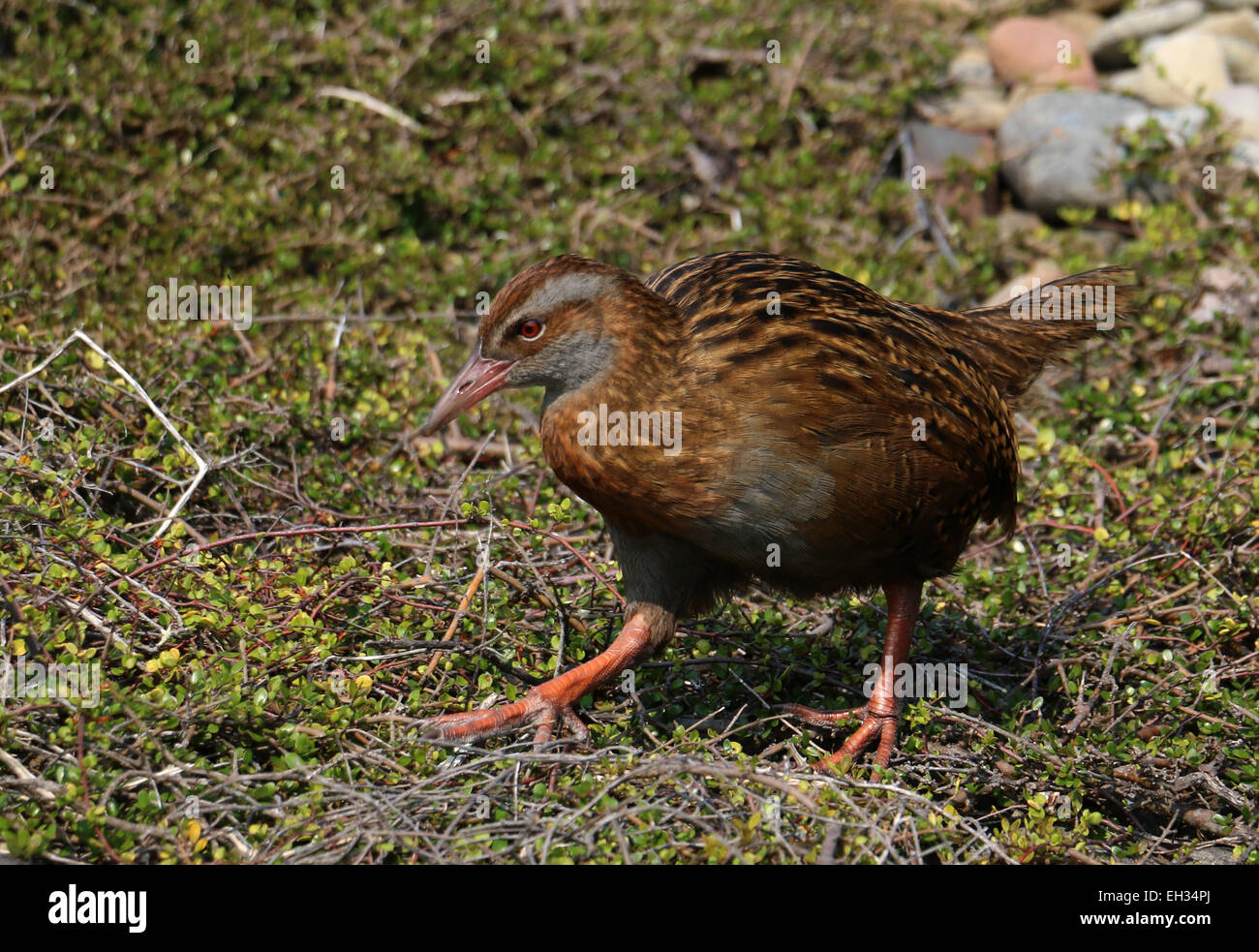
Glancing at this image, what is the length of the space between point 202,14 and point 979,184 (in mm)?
5232

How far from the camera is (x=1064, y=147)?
9.02m

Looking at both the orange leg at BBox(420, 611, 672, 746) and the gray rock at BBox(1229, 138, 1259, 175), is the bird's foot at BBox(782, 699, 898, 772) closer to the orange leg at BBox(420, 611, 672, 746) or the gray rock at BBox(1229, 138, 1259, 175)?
the orange leg at BBox(420, 611, 672, 746)

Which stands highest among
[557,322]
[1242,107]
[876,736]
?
[1242,107]

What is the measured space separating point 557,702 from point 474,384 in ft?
3.89

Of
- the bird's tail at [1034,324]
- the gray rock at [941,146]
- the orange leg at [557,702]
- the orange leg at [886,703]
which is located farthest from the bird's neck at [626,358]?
the gray rock at [941,146]

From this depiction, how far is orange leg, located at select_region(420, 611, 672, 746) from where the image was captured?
4.61 metres

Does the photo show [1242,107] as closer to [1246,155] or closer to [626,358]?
Result: [1246,155]

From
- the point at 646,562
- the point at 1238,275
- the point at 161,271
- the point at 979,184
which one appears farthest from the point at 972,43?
the point at 646,562

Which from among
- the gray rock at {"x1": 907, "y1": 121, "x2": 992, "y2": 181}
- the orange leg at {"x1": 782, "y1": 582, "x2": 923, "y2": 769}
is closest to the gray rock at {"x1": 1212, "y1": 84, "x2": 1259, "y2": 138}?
the gray rock at {"x1": 907, "y1": 121, "x2": 992, "y2": 181}

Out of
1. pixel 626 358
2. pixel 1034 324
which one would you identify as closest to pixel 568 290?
pixel 626 358

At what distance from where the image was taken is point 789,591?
4.82 meters

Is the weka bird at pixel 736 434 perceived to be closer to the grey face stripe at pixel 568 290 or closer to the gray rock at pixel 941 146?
the grey face stripe at pixel 568 290

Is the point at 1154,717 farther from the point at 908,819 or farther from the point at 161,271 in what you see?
the point at 161,271

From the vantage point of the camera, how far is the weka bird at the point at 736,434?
14.4 feet
